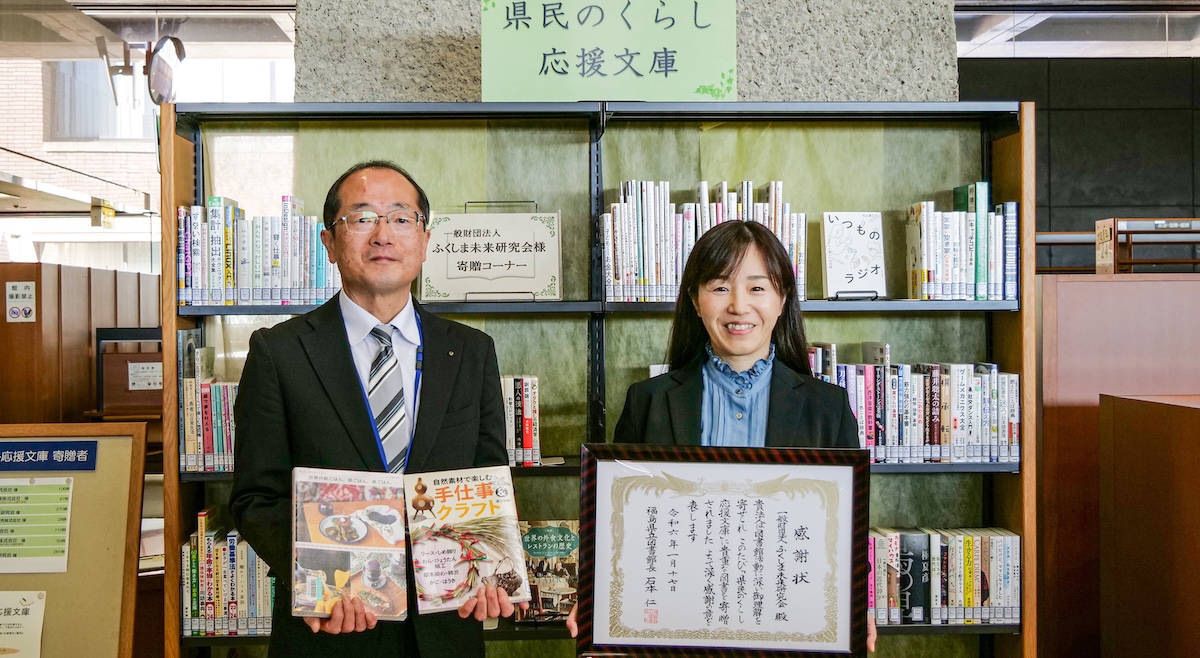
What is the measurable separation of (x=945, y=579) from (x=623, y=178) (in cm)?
175

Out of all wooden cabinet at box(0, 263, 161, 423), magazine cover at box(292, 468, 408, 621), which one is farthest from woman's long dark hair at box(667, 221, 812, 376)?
wooden cabinet at box(0, 263, 161, 423)

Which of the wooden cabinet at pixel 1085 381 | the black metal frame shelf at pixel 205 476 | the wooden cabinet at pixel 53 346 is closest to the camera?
the black metal frame shelf at pixel 205 476

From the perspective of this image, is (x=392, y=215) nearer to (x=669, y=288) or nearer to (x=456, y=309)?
(x=456, y=309)

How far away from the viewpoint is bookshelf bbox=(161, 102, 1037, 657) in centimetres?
272

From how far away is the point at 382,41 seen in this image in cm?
286

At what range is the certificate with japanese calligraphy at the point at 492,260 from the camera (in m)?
2.63

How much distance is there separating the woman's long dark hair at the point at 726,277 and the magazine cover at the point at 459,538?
591 millimetres

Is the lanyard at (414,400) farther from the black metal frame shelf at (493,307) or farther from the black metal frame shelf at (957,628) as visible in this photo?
the black metal frame shelf at (957,628)

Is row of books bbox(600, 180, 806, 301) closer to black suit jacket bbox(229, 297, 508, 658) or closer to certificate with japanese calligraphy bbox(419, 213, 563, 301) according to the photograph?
certificate with japanese calligraphy bbox(419, 213, 563, 301)

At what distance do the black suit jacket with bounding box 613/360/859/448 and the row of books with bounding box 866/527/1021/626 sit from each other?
1.03m

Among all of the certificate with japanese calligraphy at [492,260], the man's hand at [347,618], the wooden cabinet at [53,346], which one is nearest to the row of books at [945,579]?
the certificate with japanese calligraphy at [492,260]

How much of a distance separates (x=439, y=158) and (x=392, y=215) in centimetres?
116

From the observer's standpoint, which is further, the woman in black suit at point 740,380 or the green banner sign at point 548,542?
the green banner sign at point 548,542

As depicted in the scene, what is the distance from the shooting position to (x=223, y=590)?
251 centimetres
